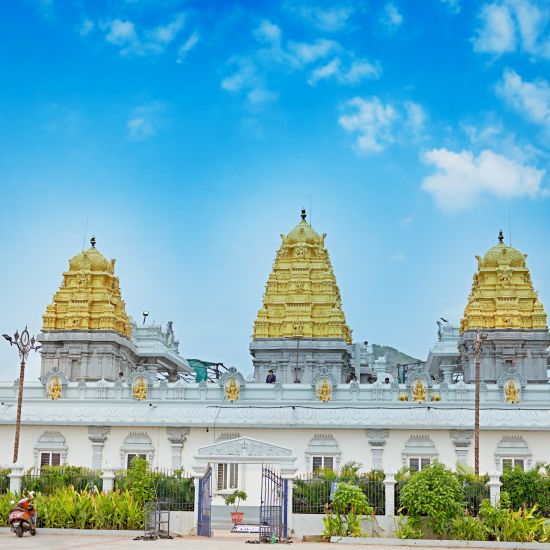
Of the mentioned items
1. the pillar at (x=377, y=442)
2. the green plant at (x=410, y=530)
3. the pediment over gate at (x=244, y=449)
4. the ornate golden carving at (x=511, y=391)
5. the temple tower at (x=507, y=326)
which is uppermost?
the temple tower at (x=507, y=326)

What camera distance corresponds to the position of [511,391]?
52.2 metres

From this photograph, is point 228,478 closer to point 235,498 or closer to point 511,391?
point 235,498

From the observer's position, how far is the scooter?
2723 centimetres

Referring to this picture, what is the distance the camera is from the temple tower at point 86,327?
73312 mm

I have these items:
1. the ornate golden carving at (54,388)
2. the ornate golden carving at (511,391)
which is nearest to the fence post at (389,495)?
the ornate golden carving at (511,391)

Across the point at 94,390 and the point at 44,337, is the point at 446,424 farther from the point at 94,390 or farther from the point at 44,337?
the point at 44,337

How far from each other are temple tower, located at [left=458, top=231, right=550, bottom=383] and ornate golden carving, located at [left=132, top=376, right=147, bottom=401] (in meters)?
24.5

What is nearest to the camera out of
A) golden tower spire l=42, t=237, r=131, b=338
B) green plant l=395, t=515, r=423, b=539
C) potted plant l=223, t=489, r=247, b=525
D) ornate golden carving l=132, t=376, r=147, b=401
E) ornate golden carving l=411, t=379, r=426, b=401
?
green plant l=395, t=515, r=423, b=539

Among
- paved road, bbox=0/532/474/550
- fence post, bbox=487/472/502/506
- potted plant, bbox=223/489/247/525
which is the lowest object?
paved road, bbox=0/532/474/550

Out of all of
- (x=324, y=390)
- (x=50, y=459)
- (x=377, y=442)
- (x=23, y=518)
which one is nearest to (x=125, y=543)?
(x=23, y=518)

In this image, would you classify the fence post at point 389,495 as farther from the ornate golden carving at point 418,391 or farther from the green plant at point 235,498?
the ornate golden carving at point 418,391

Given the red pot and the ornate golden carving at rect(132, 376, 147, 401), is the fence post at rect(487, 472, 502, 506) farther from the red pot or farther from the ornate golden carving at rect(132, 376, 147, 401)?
the ornate golden carving at rect(132, 376, 147, 401)

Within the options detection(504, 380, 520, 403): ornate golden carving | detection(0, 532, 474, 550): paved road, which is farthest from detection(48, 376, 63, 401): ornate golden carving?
detection(0, 532, 474, 550): paved road

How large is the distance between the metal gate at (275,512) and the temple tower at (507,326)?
4085 cm
